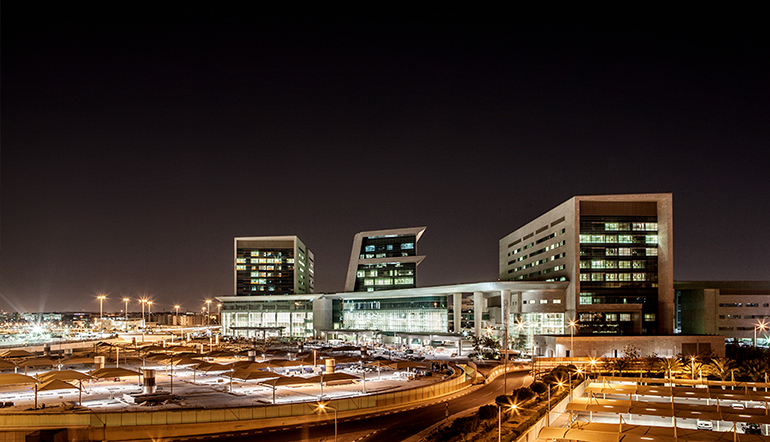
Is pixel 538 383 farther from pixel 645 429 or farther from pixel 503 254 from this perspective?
pixel 503 254

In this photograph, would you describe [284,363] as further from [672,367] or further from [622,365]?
[672,367]

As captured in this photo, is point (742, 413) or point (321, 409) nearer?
point (742, 413)

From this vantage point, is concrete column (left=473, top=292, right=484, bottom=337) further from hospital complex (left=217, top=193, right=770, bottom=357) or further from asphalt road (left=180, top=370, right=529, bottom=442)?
asphalt road (left=180, top=370, right=529, bottom=442)

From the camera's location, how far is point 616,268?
119938mm

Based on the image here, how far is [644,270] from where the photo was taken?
120m

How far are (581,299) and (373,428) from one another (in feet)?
277

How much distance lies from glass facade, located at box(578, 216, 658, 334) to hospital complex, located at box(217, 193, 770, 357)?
0.20 meters

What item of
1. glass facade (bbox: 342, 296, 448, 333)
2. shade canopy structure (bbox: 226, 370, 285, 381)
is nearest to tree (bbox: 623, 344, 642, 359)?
glass facade (bbox: 342, 296, 448, 333)

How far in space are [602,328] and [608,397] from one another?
6517 cm

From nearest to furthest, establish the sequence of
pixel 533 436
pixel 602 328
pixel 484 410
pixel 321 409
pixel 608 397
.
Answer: pixel 533 436 < pixel 484 410 < pixel 321 409 < pixel 608 397 < pixel 602 328

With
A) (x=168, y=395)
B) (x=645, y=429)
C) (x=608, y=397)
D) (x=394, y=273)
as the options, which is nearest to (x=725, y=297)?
(x=394, y=273)

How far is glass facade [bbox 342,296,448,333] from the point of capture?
152 meters

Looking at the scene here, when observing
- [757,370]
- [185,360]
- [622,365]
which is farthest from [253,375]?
[757,370]

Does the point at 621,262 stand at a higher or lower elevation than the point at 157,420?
higher
